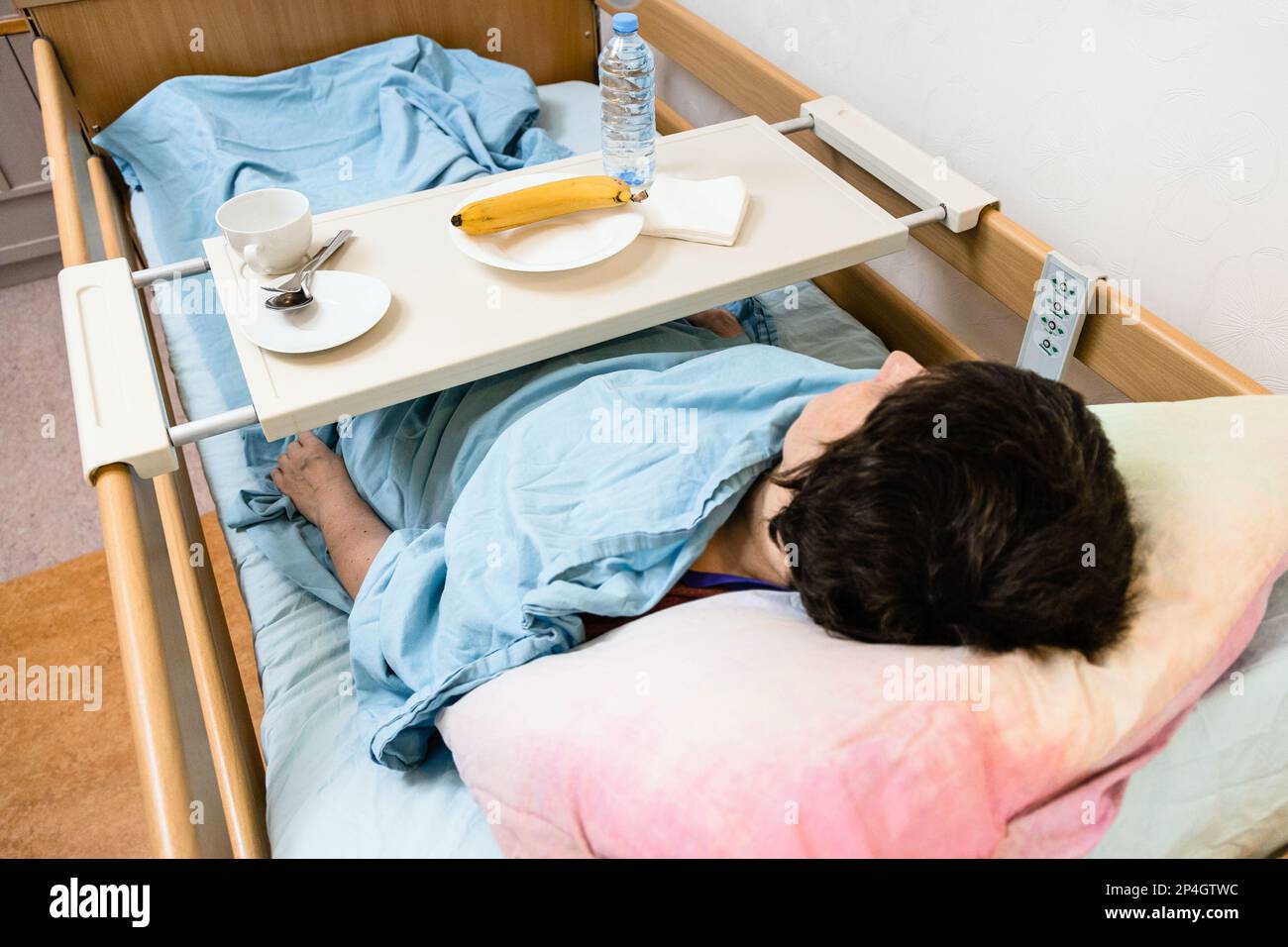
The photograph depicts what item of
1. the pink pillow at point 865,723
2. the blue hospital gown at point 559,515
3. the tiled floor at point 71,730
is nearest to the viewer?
the pink pillow at point 865,723

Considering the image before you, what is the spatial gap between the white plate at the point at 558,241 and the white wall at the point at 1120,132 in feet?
1.76

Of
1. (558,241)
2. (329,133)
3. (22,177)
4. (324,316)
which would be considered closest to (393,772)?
(324,316)

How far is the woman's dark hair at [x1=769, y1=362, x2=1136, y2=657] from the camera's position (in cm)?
68

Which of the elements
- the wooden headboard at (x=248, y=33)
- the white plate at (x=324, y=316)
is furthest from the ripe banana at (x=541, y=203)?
the wooden headboard at (x=248, y=33)

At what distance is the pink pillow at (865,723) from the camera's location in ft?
1.94

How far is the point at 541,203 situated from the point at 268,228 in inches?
14.0

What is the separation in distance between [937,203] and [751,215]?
0.91 ft

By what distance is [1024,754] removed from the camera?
625mm

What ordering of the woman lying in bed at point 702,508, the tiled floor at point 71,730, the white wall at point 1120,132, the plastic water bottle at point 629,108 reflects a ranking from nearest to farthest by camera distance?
the woman lying in bed at point 702,508 → the white wall at point 1120,132 → the plastic water bottle at point 629,108 → the tiled floor at point 71,730

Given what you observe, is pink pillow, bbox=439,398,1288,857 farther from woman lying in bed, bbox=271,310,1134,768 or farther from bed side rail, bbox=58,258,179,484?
bed side rail, bbox=58,258,179,484

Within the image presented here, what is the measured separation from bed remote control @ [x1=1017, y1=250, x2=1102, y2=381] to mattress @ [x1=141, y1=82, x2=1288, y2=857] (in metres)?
0.27

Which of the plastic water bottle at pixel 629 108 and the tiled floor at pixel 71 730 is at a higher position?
the plastic water bottle at pixel 629 108

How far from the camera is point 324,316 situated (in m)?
1.07

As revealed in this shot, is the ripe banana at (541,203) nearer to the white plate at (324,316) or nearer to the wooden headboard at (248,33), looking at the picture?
the white plate at (324,316)
